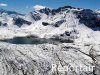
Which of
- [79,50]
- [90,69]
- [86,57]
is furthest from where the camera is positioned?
[79,50]

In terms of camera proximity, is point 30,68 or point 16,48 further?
point 16,48

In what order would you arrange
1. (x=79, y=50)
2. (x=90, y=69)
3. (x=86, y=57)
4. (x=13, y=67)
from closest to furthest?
(x=13, y=67), (x=90, y=69), (x=86, y=57), (x=79, y=50)

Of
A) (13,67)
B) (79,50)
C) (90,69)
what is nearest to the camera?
(13,67)

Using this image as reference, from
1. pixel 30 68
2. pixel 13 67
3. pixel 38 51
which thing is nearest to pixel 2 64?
pixel 13 67

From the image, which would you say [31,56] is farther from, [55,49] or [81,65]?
[81,65]

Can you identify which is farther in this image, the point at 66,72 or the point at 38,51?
the point at 38,51

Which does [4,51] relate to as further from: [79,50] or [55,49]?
[79,50]

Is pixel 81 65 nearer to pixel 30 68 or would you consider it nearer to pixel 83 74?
pixel 83 74

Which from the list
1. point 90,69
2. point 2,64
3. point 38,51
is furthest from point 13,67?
point 90,69

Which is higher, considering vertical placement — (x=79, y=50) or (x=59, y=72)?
(x=79, y=50)
